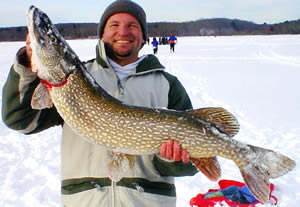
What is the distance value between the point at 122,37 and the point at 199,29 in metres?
110

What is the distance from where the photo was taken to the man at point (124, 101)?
184cm

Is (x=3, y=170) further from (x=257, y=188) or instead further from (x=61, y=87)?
(x=257, y=188)

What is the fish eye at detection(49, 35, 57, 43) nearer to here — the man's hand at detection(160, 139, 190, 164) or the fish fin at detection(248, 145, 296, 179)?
the man's hand at detection(160, 139, 190, 164)

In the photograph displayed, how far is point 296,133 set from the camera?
4.75 m

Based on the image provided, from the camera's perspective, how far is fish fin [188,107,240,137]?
200 centimetres

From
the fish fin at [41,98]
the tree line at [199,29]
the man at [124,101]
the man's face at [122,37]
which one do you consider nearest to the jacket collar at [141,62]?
the man at [124,101]

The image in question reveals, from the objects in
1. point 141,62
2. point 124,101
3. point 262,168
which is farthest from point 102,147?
point 262,168

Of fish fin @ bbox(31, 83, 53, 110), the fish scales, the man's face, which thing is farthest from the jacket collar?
fish fin @ bbox(31, 83, 53, 110)

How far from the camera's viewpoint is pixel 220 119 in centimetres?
202

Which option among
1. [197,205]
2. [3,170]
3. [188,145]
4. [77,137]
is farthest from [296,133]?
[3,170]

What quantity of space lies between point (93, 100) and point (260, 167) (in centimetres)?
118

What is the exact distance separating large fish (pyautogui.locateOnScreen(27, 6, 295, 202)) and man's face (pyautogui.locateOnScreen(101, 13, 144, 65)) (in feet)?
1.24

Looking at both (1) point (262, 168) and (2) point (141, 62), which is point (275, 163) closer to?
(1) point (262, 168)

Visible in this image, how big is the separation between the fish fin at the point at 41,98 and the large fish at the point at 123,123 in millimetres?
21
